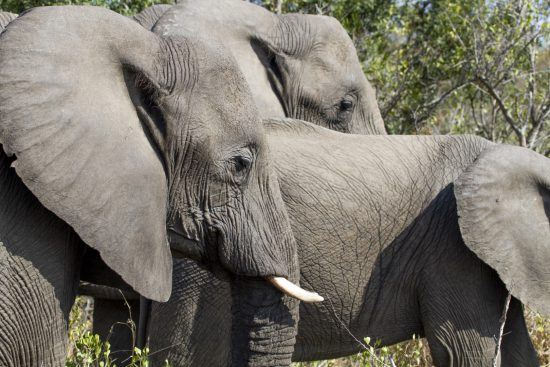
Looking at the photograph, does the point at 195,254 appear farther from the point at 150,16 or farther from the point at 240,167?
the point at 150,16

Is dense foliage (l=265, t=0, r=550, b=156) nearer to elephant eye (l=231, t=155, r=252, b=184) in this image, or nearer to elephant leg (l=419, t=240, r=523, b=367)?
elephant leg (l=419, t=240, r=523, b=367)

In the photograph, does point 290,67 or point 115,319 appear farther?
point 290,67

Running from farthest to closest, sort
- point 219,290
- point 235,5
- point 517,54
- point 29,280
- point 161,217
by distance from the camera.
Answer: point 517,54 → point 235,5 → point 219,290 → point 161,217 → point 29,280

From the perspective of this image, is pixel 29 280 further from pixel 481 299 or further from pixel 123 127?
pixel 481 299

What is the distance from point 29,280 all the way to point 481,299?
1.94m

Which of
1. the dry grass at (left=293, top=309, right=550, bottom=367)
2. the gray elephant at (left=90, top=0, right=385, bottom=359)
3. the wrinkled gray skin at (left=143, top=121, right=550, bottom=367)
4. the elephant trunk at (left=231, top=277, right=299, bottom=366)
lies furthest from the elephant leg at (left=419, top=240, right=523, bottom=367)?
the gray elephant at (left=90, top=0, right=385, bottom=359)

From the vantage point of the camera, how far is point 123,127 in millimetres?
2898

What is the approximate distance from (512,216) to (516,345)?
0.45 metres

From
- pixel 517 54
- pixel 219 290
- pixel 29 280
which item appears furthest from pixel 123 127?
pixel 517 54

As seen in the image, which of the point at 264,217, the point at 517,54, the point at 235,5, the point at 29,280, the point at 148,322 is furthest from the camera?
the point at 517,54

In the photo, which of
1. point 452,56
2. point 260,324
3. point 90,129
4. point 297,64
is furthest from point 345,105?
point 90,129

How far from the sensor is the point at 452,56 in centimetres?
736

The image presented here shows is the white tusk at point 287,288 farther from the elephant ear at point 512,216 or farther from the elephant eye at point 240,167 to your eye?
the elephant ear at point 512,216

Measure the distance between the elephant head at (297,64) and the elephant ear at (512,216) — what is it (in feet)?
3.68
